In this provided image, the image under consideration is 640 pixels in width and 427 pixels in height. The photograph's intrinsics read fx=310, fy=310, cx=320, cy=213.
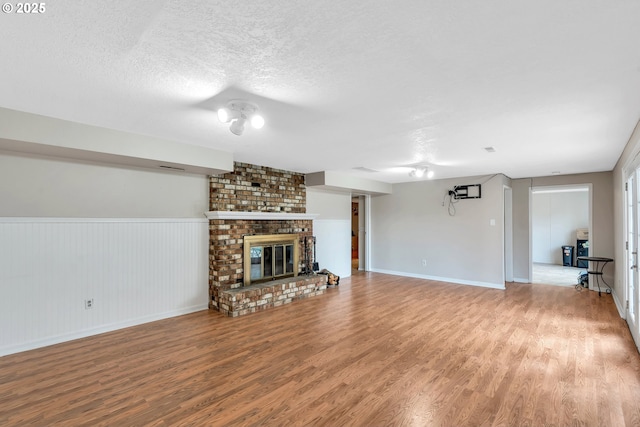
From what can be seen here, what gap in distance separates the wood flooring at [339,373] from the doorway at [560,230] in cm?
524

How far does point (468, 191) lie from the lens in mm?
6531

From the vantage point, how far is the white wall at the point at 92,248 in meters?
3.15

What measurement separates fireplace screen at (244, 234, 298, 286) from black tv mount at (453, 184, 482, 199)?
367cm

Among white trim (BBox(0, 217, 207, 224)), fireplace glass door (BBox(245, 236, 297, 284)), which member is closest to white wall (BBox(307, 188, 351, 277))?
fireplace glass door (BBox(245, 236, 297, 284))

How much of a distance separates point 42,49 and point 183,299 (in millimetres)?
3477

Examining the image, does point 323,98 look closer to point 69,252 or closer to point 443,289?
point 69,252

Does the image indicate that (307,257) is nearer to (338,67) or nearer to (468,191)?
(468,191)

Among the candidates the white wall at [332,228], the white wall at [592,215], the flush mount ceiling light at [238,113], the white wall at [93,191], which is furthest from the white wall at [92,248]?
the white wall at [592,215]

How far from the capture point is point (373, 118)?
288 centimetres

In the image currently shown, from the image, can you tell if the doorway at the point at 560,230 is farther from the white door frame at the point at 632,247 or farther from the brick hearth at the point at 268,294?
the brick hearth at the point at 268,294

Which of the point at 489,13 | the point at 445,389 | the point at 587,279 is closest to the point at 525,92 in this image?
the point at 489,13

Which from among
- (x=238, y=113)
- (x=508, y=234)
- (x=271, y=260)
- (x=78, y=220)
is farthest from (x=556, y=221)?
(x=78, y=220)

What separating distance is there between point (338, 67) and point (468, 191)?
5.53m

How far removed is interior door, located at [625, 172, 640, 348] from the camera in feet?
10.7
